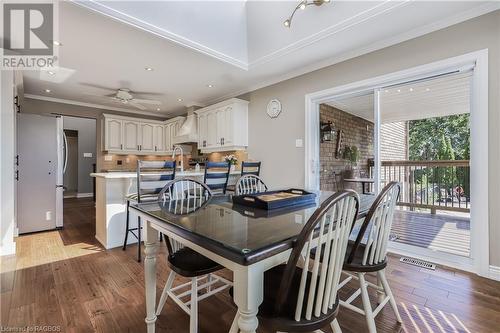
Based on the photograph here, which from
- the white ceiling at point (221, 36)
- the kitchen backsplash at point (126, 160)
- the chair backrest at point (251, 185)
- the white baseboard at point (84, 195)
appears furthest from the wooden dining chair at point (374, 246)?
the white baseboard at point (84, 195)

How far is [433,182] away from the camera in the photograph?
3715mm

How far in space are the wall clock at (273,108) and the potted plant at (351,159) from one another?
1.72 metres

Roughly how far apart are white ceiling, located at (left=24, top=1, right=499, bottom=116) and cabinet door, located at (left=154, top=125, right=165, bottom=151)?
238cm

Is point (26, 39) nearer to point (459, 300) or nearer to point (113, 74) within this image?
point (113, 74)

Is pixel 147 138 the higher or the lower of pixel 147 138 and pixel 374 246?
the higher

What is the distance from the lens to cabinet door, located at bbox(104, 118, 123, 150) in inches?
221

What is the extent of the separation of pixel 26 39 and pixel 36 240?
2.60 meters

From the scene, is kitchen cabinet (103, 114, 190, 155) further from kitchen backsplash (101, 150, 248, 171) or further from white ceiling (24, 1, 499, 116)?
white ceiling (24, 1, 499, 116)

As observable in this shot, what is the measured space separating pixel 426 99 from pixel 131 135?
238 inches

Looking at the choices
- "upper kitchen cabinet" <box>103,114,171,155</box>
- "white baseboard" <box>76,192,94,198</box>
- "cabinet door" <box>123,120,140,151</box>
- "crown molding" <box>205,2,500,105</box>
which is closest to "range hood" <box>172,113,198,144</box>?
"upper kitchen cabinet" <box>103,114,171,155</box>

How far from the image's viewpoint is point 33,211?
3703mm

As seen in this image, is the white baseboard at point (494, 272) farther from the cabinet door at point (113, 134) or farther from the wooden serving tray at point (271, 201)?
the cabinet door at point (113, 134)
